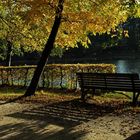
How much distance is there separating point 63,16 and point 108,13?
1934 mm

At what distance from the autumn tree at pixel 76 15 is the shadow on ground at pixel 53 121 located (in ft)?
11.1

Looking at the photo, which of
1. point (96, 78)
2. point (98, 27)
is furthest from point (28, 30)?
point (96, 78)

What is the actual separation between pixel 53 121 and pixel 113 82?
3.86 m

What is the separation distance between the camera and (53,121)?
456 inches

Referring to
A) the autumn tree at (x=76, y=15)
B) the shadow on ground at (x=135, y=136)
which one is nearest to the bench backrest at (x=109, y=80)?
the autumn tree at (x=76, y=15)

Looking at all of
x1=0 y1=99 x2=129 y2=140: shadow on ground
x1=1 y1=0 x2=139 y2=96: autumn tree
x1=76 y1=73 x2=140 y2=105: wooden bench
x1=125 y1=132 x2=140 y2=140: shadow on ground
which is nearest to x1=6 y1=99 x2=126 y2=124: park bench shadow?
x1=0 y1=99 x2=129 y2=140: shadow on ground

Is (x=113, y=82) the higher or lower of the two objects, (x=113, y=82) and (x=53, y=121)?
the higher

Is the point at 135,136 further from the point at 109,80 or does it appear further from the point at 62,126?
the point at 109,80

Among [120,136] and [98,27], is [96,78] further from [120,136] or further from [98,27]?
[120,136]

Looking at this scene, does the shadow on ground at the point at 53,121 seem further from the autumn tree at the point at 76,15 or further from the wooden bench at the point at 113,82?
the autumn tree at the point at 76,15

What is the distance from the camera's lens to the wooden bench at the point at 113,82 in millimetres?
13922

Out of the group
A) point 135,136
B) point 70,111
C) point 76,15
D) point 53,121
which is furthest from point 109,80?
point 135,136

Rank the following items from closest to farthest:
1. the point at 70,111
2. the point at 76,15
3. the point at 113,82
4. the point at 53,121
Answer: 1. the point at 53,121
2. the point at 70,111
3. the point at 113,82
4. the point at 76,15

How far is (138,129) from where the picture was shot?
10.4 m
